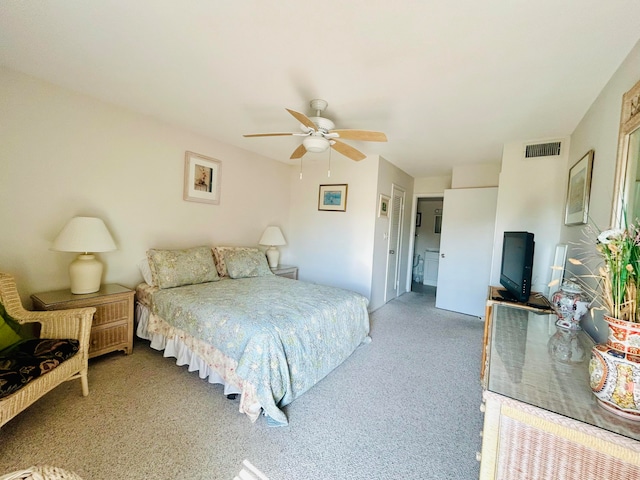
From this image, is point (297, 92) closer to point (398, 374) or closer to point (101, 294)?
point (101, 294)

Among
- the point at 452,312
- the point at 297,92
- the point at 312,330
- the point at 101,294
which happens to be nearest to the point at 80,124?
the point at 101,294

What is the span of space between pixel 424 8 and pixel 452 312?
407 centimetres


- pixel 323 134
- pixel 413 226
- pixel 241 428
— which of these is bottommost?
pixel 241 428

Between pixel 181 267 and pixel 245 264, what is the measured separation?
0.77m

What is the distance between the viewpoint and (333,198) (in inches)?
163

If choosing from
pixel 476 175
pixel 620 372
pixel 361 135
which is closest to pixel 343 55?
pixel 361 135

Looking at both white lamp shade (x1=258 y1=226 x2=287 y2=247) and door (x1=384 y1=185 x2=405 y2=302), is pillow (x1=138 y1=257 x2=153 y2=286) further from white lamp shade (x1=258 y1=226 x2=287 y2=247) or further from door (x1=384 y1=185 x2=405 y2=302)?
door (x1=384 y1=185 x2=405 y2=302)

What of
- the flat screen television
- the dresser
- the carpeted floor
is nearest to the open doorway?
the flat screen television

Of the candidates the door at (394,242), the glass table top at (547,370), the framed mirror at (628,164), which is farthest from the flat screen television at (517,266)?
the door at (394,242)

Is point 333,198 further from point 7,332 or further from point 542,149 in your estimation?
Result: point 7,332

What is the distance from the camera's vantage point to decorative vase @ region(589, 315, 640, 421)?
0.78 metres

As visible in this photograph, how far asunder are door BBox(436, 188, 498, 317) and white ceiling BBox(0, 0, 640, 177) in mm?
1494

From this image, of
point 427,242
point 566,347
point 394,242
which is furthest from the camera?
point 427,242

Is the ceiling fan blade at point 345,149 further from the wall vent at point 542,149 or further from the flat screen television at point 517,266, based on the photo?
the wall vent at point 542,149
